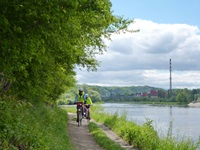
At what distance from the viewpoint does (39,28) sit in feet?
20.5

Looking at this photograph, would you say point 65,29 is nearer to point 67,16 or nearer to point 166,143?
point 67,16

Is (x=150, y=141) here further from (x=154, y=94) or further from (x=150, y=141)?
(x=154, y=94)

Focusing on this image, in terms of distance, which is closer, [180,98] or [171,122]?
[171,122]

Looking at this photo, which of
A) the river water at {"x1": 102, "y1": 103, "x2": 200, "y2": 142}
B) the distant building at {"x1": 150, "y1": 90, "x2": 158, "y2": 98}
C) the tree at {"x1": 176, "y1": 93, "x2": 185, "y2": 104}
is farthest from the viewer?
the distant building at {"x1": 150, "y1": 90, "x2": 158, "y2": 98}

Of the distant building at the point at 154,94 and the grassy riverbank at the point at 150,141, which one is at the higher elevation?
the distant building at the point at 154,94

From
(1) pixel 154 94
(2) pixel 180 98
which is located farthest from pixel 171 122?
(1) pixel 154 94

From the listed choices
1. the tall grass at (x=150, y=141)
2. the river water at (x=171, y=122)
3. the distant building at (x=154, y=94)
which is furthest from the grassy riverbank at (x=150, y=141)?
the distant building at (x=154, y=94)

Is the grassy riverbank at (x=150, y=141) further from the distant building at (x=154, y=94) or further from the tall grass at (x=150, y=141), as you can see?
the distant building at (x=154, y=94)

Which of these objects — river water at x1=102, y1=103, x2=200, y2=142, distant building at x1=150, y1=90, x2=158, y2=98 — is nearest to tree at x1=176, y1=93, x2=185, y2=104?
distant building at x1=150, y1=90, x2=158, y2=98

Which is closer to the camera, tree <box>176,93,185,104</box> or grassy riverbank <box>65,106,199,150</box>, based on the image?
grassy riverbank <box>65,106,199,150</box>

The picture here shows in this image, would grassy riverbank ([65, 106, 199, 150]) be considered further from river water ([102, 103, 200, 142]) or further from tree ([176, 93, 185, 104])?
tree ([176, 93, 185, 104])

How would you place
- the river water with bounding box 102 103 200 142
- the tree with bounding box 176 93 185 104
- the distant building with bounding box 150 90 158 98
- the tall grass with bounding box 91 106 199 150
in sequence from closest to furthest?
the tall grass with bounding box 91 106 199 150 < the river water with bounding box 102 103 200 142 < the tree with bounding box 176 93 185 104 < the distant building with bounding box 150 90 158 98

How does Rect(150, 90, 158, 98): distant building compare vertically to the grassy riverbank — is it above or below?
above

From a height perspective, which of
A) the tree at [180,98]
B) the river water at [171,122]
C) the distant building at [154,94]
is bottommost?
the river water at [171,122]
